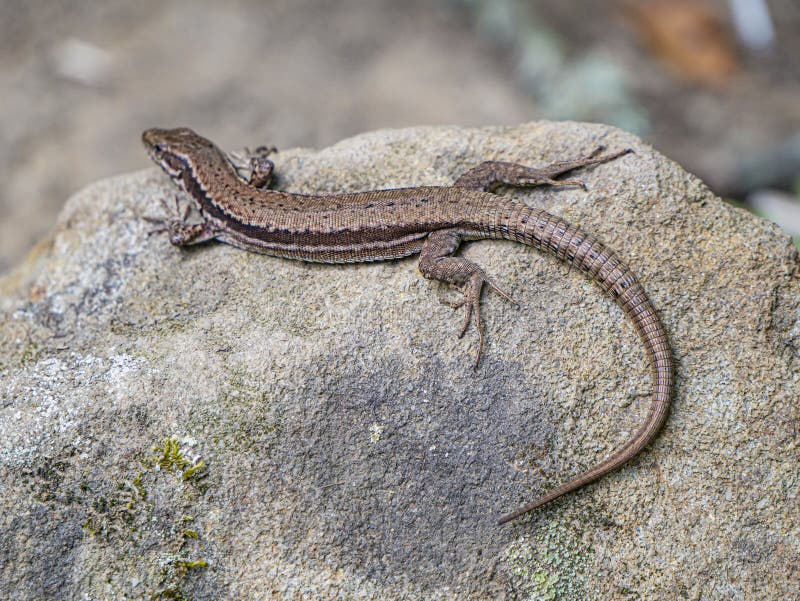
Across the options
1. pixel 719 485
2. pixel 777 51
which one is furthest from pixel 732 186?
pixel 719 485

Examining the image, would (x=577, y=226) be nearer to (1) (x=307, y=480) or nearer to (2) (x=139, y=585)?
(1) (x=307, y=480)

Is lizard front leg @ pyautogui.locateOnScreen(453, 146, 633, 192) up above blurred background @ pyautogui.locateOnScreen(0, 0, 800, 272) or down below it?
below

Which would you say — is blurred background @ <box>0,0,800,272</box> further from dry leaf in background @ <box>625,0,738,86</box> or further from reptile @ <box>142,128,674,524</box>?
reptile @ <box>142,128,674,524</box>

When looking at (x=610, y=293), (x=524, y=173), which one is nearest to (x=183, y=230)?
(x=524, y=173)

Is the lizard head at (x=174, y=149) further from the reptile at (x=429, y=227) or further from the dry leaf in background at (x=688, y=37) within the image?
the dry leaf in background at (x=688, y=37)

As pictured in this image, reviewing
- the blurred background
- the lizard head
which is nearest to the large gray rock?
the lizard head

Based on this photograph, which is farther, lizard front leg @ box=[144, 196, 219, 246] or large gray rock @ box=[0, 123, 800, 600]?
lizard front leg @ box=[144, 196, 219, 246]

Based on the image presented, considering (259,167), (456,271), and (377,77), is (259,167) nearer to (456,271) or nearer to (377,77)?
(456,271)
